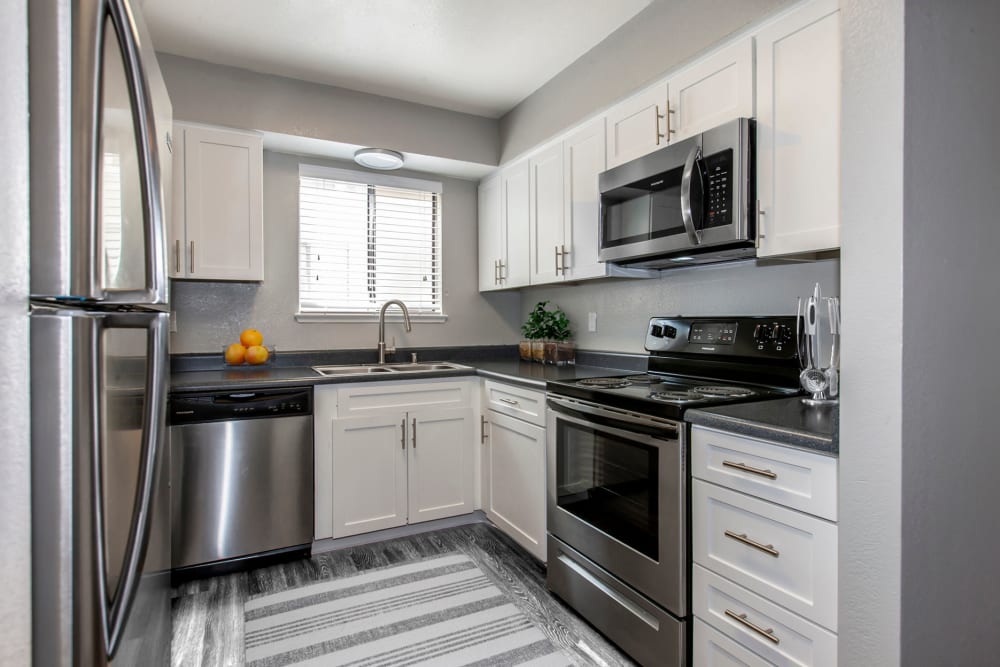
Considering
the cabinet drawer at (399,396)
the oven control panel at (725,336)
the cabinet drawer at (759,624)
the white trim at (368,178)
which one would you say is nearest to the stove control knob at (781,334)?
the oven control panel at (725,336)

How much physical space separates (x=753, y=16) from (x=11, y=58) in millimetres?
1980

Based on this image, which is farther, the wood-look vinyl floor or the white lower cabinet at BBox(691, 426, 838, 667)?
the wood-look vinyl floor

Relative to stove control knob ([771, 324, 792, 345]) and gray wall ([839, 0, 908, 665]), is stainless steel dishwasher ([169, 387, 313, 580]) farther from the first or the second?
gray wall ([839, 0, 908, 665])

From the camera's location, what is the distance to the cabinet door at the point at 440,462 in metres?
2.87

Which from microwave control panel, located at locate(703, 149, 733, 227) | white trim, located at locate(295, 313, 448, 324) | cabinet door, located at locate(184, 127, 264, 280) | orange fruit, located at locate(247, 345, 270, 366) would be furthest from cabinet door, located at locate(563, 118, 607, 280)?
orange fruit, located at locate(247, 345, 270, 366)

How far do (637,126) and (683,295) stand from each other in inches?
31.0

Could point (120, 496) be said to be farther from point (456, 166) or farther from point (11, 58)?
point (456, 166)

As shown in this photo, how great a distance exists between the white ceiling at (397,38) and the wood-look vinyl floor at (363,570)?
8.15 feet

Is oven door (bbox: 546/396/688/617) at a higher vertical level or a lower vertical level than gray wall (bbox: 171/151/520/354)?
lower

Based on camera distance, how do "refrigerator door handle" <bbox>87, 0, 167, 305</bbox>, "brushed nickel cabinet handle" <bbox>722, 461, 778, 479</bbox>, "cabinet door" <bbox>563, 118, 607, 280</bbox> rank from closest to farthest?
"refrigerator door handle" <bbox>87, 0, 167, 305</bbox> < "brushed nickel cabinet handle" <bbox>722, 461, 778, 479</bbox> < "cabinet door" <bbox>563, 118, 607, 280</bbox>

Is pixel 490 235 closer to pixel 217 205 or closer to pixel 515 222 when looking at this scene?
pixel 515 222

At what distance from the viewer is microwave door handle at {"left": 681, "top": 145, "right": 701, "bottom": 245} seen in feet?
6.17

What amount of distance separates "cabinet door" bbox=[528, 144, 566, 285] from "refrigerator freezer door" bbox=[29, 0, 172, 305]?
2193mm

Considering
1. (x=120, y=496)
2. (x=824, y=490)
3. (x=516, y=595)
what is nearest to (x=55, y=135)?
(x=120, y=496)
